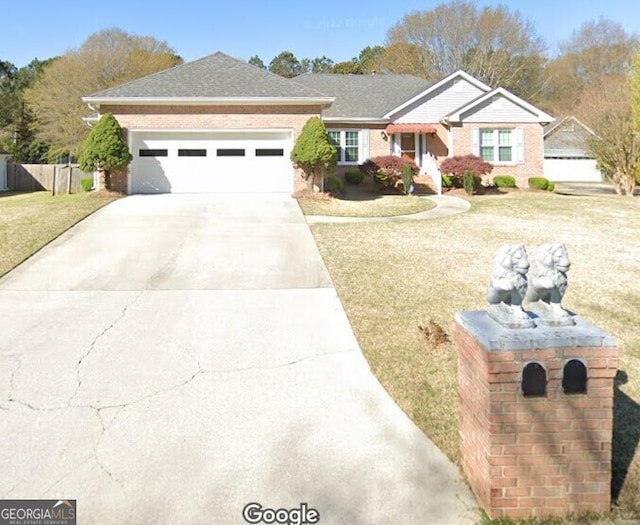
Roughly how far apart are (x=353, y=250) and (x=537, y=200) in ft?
36.2

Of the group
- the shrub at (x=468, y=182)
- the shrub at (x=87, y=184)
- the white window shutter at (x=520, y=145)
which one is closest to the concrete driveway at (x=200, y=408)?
the shrub at (x=87, y=184)

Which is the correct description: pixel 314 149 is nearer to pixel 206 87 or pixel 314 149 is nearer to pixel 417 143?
pixel 206 87

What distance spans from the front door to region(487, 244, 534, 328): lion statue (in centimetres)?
1900

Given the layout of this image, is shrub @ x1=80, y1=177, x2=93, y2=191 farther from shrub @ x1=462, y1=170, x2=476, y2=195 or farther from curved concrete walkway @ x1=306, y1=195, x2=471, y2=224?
shrub @ x1=462, y1=170, x2=476, y2=195

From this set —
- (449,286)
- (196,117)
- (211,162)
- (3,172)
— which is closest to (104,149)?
(196,117)

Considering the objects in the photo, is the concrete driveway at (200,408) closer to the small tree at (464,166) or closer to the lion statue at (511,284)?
the lion statue at (511,284)

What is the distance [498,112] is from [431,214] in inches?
382

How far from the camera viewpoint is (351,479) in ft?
9.99

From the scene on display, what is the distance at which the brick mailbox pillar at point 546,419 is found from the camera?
8.70ft

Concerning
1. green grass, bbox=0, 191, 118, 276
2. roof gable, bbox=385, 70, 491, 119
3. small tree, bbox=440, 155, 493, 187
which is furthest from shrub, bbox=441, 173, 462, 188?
green grass, bbox=0, 191, 118, 276

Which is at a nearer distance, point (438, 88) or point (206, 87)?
point (206, 87)

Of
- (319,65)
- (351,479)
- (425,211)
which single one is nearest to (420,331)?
(351,479)

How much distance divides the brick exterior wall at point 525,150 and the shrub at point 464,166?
136cm

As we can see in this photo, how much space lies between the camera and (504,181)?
20.1 metres
